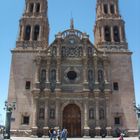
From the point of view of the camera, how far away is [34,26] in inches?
1599

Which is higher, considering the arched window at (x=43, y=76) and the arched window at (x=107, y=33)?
the arched window at (x=107, y=33)

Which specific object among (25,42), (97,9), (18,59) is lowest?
(18,59)

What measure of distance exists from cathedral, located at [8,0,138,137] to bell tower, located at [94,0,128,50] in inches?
6.2

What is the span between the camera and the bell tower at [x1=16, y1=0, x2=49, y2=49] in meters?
39.1

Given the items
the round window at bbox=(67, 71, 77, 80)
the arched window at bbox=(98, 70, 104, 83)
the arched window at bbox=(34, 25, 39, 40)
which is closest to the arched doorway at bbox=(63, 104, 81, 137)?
the round window at bbox=(67, 71, 77, 80)

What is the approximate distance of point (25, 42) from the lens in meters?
39.2

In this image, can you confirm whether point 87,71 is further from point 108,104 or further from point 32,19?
point 32,19

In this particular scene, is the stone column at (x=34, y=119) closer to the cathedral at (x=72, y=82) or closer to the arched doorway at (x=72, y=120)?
the cathedral at (x=72, y=82)

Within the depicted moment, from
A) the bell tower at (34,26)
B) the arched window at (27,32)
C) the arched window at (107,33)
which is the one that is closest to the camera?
the bell tower at (34,26)

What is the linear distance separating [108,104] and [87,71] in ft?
18.7

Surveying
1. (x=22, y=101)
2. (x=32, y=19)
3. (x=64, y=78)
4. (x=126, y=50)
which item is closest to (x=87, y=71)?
(x=64, y=78)

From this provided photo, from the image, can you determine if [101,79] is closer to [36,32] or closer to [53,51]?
[53,51]

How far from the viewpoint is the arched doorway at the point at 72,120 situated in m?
34.7

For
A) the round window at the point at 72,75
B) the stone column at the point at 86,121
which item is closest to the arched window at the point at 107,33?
the round window at the point at 72,75
